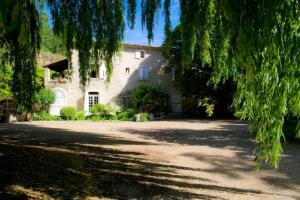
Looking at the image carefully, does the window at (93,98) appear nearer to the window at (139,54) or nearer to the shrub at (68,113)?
the shrub at (68,113)

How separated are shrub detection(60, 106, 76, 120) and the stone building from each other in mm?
1325

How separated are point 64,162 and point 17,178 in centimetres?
167

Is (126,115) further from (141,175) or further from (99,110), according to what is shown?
(141,175)

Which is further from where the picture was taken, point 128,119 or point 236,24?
point 128,119

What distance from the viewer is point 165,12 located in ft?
16.1

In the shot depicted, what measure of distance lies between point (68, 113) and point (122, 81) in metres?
6.35

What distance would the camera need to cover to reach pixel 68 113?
85.7ft

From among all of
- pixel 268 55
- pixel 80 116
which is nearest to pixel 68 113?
pixel 80 116

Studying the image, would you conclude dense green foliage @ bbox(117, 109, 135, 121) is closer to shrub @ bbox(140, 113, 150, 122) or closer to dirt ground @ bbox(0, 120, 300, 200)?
shrub @ bbox(140, 113, 150, 122)

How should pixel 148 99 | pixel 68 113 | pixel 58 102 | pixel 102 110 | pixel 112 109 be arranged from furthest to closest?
pixel 148 99
pixel 58 102
pixel 112 109
pixel 102 110
pixel 68 113

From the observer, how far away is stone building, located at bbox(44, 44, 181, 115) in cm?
2794

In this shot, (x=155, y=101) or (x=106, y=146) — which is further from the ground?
(x=155, y=101)

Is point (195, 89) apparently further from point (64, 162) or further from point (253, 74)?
point (253, 74)

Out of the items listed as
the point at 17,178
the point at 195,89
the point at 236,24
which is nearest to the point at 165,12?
the point at 236,24
